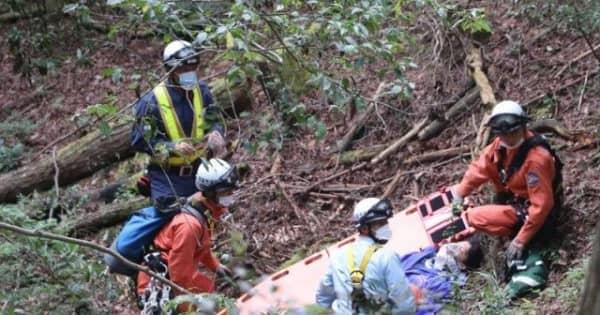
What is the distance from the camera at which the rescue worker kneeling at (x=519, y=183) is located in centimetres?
589

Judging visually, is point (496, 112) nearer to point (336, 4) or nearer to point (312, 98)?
point (336, 4)

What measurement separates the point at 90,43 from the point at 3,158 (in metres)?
3.82

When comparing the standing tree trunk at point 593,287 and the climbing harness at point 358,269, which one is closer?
the standing tree trunk at point 593,287

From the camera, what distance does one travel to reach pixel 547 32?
29.8 feet

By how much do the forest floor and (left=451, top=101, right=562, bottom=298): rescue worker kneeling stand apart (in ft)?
1.03

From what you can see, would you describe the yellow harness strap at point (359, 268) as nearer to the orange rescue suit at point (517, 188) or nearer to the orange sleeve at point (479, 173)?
the orange rescue suit at point (517, 188)

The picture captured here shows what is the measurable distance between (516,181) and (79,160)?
550 cm

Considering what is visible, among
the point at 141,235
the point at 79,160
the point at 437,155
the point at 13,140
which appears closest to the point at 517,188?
the point at 437,155

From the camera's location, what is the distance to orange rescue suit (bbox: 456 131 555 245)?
589 centimetres

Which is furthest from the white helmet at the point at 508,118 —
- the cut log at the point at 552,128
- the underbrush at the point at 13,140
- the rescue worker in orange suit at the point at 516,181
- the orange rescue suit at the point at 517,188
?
the underbrush at the point at 13,140

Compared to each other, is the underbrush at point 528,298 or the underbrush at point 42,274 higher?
the underbrush at point 42,274

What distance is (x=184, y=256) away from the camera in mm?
5461

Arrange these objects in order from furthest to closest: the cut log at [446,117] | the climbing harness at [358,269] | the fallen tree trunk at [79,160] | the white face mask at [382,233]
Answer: the fallen tree trunk at [79,160] < the cut log at [446,117] < the white face mask at [382,233] < the climbing harness at [358,269]

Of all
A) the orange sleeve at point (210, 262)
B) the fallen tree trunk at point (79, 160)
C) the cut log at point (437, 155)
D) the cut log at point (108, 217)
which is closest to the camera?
the orange sleeve at point (210, 262)
